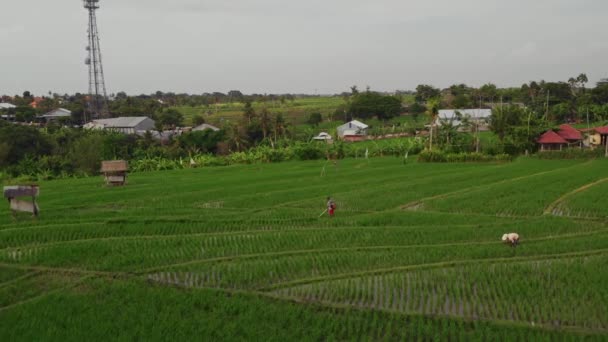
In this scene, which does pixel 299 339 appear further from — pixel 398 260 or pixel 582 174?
pixel 582 174

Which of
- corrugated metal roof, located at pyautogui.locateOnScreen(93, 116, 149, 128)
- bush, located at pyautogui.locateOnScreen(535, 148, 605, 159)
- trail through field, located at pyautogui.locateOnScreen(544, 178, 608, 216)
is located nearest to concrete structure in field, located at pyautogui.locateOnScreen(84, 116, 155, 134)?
corrugated metal roof, located at pyautogui.locateOnScreen(93, 116, 149, 128)

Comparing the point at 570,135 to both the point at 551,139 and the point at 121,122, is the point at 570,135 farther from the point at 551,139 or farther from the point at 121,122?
the point at 121,122

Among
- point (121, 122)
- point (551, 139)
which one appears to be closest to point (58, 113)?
point (121, 122)

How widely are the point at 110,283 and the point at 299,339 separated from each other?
468cm

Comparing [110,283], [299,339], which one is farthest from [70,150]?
[299,339]

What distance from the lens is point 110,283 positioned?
10.6 m

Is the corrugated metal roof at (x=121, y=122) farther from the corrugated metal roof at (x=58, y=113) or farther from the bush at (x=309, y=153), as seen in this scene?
the bush at (x=309, y=153)

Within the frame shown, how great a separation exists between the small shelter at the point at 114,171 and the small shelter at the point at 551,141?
89.2ft

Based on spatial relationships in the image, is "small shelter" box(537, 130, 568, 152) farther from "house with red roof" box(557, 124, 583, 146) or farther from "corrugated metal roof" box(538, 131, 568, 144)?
"house with red roof" box(557, 124, 583, 146)

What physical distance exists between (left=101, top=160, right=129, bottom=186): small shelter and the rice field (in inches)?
169

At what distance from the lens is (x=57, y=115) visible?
74.7 metres

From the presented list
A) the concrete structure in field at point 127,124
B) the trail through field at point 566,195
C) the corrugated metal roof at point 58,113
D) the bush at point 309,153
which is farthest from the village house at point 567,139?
the corrugated metal roof at point 58,113

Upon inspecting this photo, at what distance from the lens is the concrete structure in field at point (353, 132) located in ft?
189

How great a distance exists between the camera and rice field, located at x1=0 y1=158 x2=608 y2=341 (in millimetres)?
8516
